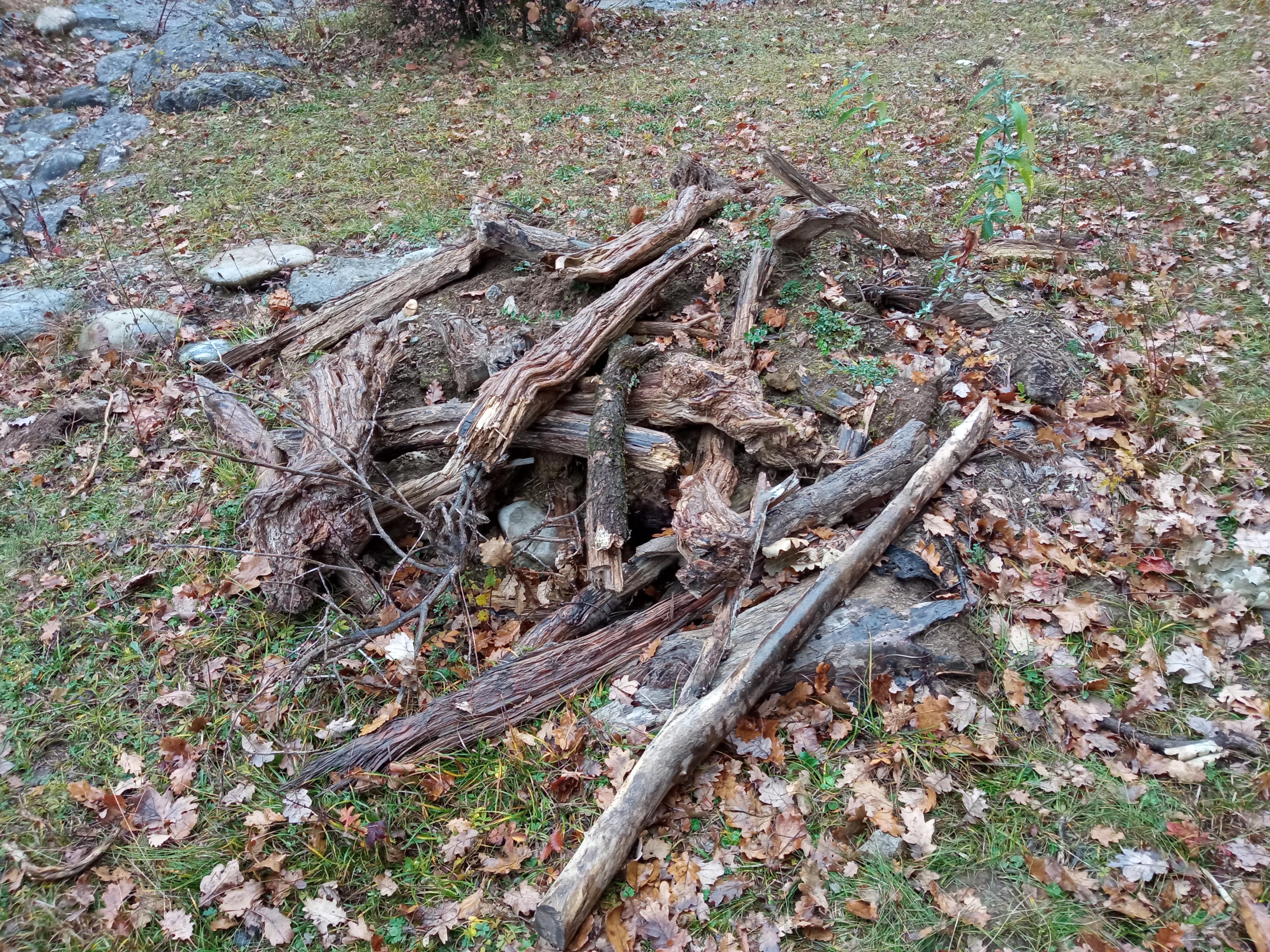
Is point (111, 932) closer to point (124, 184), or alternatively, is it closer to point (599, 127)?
point (124, 184)

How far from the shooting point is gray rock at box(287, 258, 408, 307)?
615 cm

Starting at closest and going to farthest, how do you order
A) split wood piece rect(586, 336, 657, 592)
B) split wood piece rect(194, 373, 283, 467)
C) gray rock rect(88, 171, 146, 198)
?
split wood piece rect(586, 336, 657, 592) < split wood piece rect(194, 373, 283, 467) < gray rock rect(88, 171, 146, 198)

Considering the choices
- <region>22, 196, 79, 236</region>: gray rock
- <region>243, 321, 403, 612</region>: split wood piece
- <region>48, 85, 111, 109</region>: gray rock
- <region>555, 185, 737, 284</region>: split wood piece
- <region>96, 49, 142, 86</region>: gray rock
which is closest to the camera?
<region>243, 321, 403, 612</region>: split wood piece

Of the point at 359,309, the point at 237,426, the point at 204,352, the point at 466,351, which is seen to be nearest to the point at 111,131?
the point at 204,352

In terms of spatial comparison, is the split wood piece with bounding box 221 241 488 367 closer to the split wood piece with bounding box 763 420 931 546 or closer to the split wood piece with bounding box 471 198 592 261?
the split wood piece with bounding box 471 198 592 261

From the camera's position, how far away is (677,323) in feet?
16.1

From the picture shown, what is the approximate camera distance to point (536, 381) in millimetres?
4078

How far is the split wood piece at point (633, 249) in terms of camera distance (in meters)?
4.91

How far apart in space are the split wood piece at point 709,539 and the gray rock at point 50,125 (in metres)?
10.3

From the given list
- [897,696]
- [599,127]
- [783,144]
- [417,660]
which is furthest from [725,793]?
[599,127]

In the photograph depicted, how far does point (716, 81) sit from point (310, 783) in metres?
9.84

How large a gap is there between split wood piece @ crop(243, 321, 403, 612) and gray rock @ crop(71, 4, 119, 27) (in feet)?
37.7

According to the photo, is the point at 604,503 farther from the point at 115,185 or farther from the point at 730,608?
the point at 115,185

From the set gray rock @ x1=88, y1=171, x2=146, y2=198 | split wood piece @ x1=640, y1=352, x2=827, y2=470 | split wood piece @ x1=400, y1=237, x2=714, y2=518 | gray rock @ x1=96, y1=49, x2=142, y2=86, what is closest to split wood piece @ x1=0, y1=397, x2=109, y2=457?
split wood piece @ x1=400, y1=237, x2=714, y2=518
